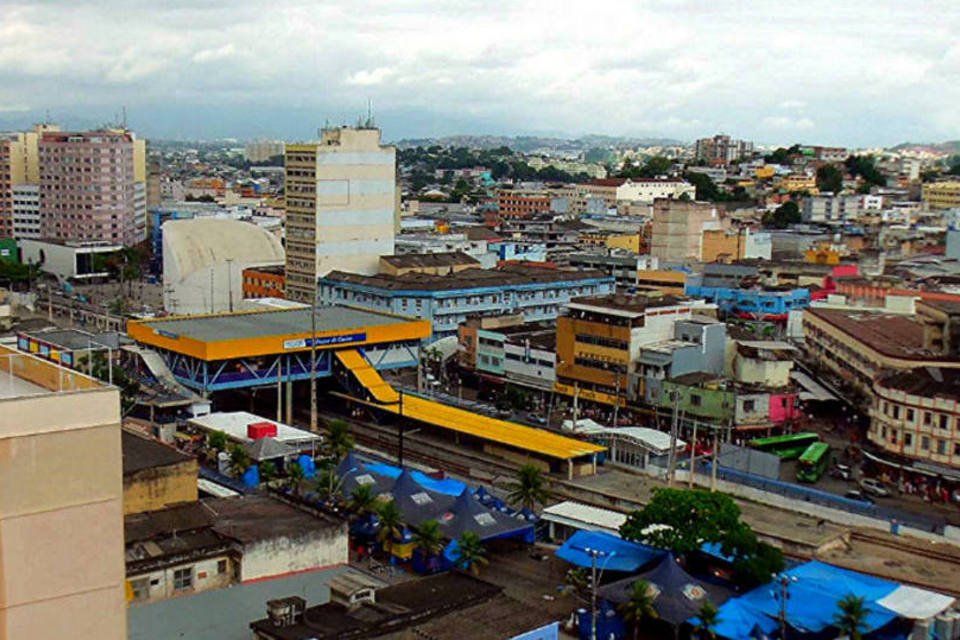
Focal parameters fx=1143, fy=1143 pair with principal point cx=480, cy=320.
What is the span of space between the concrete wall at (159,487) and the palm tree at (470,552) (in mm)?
5460

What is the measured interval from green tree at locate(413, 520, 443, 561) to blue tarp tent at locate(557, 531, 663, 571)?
2291mm

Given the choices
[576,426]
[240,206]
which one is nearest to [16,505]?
[576,426]

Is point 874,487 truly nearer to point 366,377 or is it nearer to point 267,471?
point 267,471

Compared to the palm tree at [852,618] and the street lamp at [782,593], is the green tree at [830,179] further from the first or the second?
the palm tree at [852,618]

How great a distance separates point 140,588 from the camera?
1789cm

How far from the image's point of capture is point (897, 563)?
22.4 metres

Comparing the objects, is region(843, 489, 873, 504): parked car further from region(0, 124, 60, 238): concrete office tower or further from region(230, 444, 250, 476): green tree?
region(0, 124, 60, 238): concrete office tower

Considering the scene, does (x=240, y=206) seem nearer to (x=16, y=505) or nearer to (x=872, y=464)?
(x=872, y=464)

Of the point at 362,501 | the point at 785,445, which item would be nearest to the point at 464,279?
the point at 785,445

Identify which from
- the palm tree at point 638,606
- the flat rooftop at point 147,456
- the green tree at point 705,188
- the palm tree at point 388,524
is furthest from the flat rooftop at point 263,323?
the green tree at point 705,188

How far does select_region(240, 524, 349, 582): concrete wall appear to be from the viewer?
1908 centimetres

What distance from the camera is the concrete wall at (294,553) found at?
1908cm

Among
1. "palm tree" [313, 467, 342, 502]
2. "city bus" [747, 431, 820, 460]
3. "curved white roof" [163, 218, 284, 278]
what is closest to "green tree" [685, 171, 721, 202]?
"curved white roof" [163, 218, 284, 278]

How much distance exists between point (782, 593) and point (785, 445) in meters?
13.8
